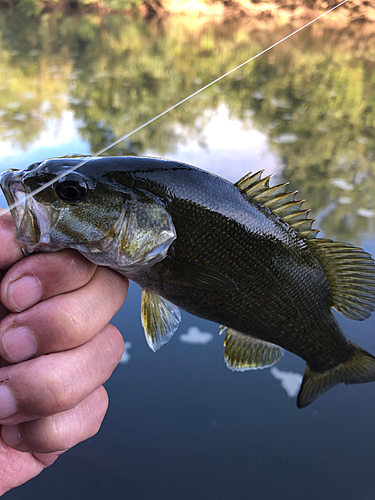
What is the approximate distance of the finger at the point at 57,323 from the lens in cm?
100

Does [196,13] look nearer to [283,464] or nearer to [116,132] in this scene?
[116,132]

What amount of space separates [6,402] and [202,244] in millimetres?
696

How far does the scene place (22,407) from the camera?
1.01 m

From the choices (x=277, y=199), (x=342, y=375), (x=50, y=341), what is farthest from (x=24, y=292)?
(x=342, y=375)

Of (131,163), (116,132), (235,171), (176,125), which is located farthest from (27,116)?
(131,163)

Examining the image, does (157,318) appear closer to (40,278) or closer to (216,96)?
(40,278)

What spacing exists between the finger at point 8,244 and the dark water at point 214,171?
1.88 m

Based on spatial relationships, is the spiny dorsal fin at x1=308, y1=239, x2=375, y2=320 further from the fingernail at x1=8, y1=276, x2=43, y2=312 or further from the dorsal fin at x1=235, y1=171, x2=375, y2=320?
the fingernail at x1=8, y1=276, x2=43, y2=312

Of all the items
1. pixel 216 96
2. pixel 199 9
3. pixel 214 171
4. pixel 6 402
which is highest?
pixel 199 9

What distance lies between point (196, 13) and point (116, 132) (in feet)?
59.8

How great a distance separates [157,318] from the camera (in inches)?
Answer: 46.8

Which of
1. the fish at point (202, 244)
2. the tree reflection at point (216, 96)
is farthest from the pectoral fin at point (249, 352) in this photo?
the tree reflection at point (216, 96)

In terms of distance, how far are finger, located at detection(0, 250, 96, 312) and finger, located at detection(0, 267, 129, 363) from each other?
31mm

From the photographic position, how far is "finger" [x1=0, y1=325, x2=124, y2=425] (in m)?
1.00
